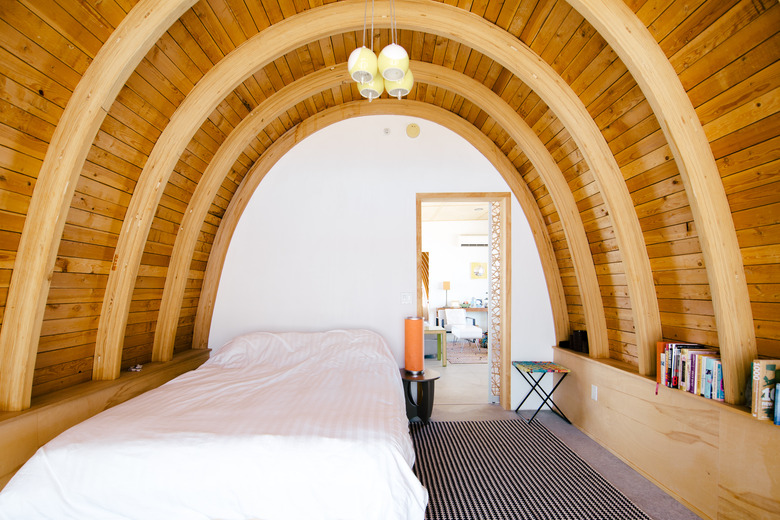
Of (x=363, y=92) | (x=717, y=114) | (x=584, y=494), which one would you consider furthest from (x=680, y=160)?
(x=584, y=494)

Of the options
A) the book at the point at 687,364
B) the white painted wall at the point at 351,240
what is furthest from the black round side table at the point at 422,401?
the book at the point at 687,364

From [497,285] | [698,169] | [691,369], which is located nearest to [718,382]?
[691,369]

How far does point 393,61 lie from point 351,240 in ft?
7.37

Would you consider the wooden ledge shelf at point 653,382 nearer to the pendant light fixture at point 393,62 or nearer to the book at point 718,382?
the book at point 718,382

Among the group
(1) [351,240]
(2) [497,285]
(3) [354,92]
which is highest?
(3) [354,92]

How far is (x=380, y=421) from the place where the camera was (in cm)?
195

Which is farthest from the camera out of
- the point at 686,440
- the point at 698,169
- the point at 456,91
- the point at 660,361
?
the point at 456,91

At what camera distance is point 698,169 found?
1875 millimetres

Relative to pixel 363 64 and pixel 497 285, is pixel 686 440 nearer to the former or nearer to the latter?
pixel 497 285

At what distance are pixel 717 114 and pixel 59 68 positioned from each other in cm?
333

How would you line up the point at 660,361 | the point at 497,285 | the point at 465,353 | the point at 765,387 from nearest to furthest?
the point at 765,387 → the point at 660,361 → the point at 497,285 → the point at 465,353

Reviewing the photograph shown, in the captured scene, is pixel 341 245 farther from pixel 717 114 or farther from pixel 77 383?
pixel 717 114

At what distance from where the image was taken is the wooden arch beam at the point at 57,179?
71.4 inches

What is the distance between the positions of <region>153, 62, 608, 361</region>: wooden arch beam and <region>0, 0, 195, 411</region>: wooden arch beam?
1173 millimetres
